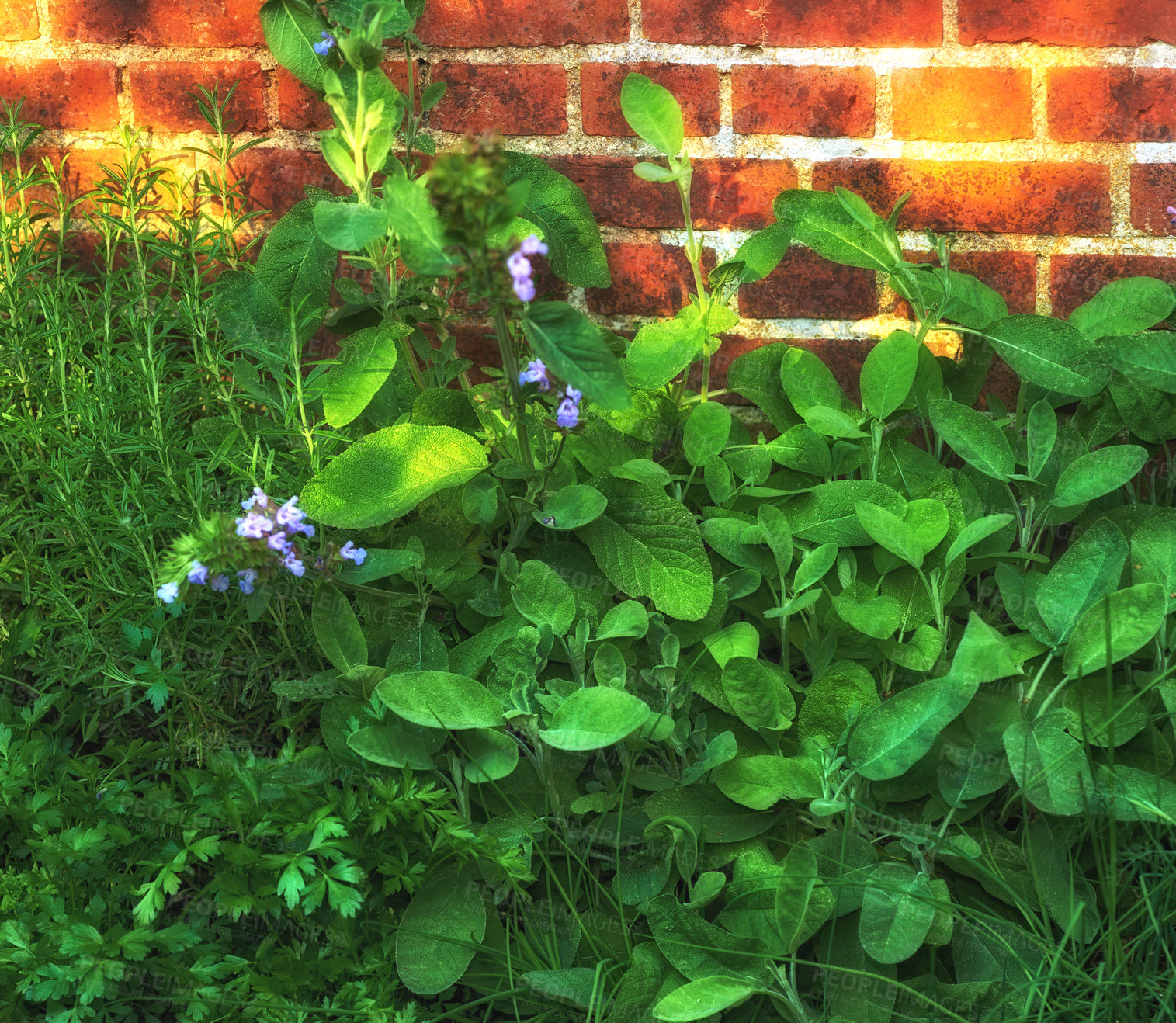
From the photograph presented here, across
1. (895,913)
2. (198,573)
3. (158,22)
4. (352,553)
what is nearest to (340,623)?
(352,553)

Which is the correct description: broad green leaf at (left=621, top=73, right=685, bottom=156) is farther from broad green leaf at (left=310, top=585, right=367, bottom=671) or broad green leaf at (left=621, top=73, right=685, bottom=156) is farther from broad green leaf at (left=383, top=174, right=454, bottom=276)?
broad green leaf at (left=310, top=585, right=367, bottom=671)

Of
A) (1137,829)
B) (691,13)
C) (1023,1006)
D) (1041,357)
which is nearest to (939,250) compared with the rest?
(1041,357)

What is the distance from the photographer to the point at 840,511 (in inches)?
46.7

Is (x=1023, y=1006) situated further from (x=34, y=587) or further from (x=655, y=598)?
(x=34, y=587)

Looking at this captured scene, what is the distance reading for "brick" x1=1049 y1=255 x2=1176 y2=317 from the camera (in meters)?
1.35

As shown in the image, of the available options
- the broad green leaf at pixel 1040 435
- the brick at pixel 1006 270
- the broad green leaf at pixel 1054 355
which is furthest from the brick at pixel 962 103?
the broad green leaf at pixel 1040 435

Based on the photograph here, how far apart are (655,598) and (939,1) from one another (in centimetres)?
89

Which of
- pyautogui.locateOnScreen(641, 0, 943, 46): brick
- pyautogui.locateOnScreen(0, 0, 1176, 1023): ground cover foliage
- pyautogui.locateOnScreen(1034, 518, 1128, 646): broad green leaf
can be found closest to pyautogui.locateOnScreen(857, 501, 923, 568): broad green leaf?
pyautogui.locateOnScreen(0, 0, 1176, 1023): ground cover foliage

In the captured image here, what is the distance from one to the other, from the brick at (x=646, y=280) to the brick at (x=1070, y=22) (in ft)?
1.52

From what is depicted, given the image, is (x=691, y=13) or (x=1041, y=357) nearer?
(x=1041, y=357)

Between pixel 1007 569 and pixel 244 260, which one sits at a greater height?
pixel 244 260

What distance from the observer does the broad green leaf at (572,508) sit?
109cm

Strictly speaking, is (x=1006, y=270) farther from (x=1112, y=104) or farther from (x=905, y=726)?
(x=905, y=726)

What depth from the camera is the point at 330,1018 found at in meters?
0.90
